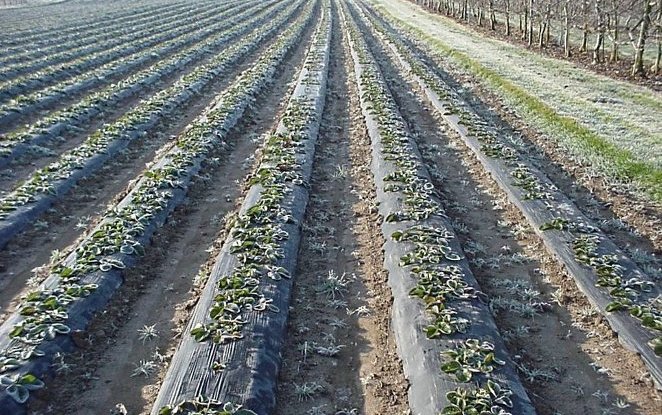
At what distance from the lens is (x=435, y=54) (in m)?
28.2

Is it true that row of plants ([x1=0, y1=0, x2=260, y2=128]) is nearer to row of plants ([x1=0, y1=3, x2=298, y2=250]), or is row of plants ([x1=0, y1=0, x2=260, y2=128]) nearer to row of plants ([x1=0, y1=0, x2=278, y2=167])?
row of plants ([x1=0, y1=0, x2=278, y2=167])

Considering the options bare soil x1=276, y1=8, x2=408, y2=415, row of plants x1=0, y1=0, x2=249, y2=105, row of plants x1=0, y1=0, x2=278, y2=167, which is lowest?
bare soil x1=276, y1=8, x2=408, y2=415

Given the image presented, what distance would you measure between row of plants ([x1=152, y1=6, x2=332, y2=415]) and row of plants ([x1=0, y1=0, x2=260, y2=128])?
6.77 m

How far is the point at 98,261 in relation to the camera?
25.5 ft

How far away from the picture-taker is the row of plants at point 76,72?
1859 centimetres

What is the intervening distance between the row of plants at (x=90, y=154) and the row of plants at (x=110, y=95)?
0.94m

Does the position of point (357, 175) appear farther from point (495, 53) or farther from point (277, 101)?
point (495, 53)

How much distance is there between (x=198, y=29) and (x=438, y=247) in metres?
32.0

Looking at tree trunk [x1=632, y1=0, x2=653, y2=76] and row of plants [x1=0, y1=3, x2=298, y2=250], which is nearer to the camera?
row of plants [x1=0, y1=3, x2=298, y2=250]

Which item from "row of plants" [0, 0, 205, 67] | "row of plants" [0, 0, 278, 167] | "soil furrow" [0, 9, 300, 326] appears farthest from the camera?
"row of plants" [0, 0, 205, 67]

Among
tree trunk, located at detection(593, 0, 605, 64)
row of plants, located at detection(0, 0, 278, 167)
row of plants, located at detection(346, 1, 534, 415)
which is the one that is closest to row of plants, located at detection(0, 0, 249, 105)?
row of plants, located at detection(0, 0, 278, 167)

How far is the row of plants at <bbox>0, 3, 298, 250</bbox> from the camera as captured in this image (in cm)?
960

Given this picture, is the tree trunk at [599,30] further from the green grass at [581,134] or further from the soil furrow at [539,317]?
the soil furrow at [539,317]

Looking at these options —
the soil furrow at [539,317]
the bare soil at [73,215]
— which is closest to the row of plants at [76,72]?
the bare soil at [73,215]
